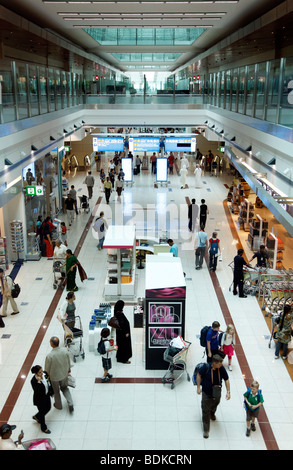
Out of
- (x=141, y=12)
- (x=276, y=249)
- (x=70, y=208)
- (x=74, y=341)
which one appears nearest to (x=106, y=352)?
(x=74, y=341)

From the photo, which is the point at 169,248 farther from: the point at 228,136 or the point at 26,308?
the point at 228,136

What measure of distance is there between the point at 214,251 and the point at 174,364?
5.31 meters

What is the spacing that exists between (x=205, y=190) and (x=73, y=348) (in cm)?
1636

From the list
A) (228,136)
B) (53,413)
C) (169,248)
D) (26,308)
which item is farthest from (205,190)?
(53,413)

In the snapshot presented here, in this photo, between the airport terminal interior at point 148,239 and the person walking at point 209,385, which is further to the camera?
the airport terminal interior at point 148,239

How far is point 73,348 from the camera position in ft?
28.1

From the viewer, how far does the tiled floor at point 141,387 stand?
6.65m

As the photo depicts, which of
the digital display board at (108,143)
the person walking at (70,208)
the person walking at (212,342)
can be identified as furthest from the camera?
the digital display board at (108,143)

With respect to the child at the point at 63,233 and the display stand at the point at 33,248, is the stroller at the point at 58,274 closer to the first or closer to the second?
the display stand at the point at 33,248

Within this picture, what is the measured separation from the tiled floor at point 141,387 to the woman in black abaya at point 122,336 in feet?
0.62

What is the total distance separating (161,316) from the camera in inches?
324

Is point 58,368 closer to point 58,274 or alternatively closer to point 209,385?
point 209,385

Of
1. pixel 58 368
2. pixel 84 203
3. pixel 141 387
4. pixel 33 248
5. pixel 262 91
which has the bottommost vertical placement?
pixel 141 387

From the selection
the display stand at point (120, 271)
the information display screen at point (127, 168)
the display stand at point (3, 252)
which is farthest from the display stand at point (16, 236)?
the information display screen at point (127, 168)
